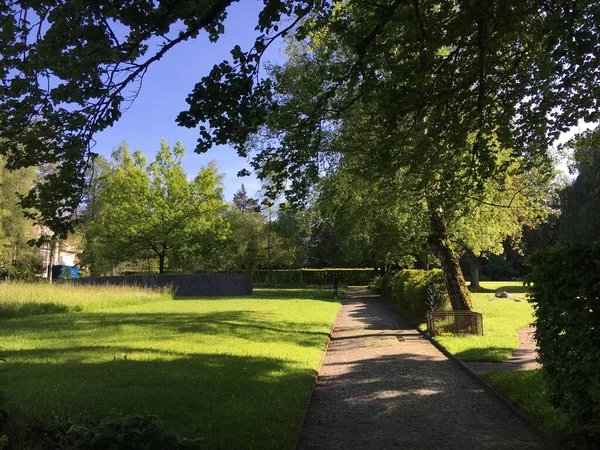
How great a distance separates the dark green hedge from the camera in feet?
13.4

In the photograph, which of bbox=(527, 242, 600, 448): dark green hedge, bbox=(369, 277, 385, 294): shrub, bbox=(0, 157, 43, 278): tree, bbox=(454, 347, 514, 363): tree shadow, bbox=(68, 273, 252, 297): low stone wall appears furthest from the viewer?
bbox=(68, 273, 252, 297): low stone wall

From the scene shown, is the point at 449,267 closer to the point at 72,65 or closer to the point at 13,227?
the point at 72,65

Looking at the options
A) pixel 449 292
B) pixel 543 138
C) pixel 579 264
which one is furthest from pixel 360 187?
pixel 579 264

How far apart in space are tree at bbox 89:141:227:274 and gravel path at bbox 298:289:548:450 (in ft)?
81.3

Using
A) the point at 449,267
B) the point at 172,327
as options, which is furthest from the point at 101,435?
the point at 449,267

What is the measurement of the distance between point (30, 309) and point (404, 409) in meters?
15.9

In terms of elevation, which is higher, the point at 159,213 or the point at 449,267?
the point at 159,213

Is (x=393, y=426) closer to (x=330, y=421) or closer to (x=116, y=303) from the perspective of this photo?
(x=330, y=421)

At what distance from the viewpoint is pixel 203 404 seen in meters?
6.10

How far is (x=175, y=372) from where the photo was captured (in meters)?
7.89

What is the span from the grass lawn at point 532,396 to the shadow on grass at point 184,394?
2849 mm

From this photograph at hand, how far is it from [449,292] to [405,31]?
9961mm

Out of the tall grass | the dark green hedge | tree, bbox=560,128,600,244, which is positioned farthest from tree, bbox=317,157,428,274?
tree, bbox=560,128,600,244

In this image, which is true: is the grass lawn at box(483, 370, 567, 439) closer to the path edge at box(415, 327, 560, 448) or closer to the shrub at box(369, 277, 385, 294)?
the path edge at box(415, 327, 560, 448)
